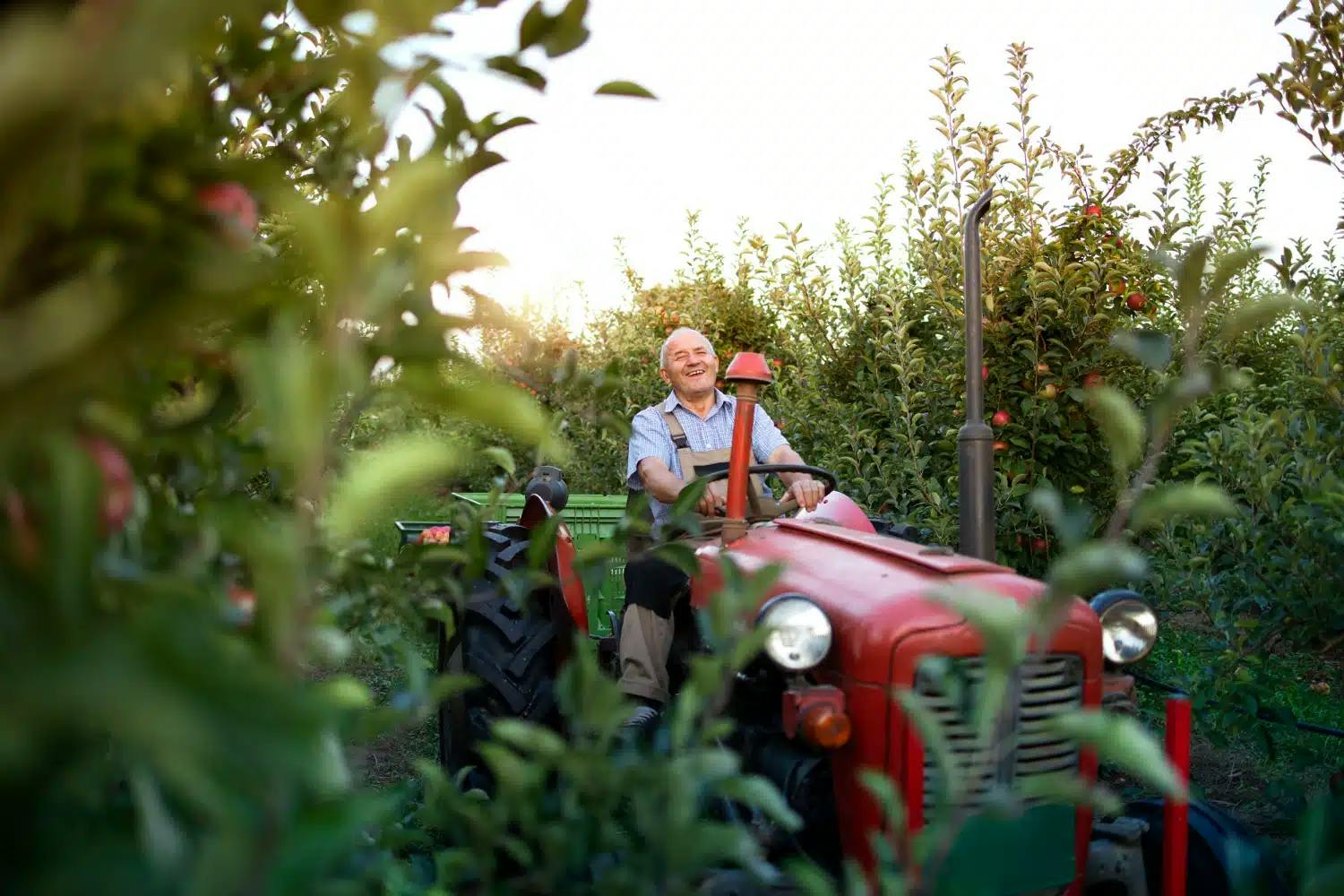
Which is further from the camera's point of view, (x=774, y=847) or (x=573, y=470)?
(x=573, y=470)

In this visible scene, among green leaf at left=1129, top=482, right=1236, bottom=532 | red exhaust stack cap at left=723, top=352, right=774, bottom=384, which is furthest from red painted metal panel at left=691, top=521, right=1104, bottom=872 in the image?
green leaf at left=1129, top=482, right=1236, bottom=532

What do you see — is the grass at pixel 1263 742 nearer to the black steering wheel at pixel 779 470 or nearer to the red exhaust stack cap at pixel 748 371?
the black steering wheel at pixel 779 470

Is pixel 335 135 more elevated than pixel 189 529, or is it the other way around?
pixel 335 135

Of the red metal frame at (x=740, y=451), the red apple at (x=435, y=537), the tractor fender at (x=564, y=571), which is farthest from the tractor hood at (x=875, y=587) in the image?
the tractor fender at (x=564, y=571)

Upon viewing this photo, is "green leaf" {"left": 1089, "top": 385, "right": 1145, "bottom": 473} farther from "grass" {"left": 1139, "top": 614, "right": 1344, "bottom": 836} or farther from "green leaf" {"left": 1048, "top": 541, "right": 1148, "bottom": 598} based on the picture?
"grass" {"left": 1139, "top": 614, "right": 1344, "bottom": 836}

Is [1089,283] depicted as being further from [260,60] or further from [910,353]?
[260,60]

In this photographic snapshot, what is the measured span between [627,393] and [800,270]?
3157mm

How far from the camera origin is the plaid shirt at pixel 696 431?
155 inches

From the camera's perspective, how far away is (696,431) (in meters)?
4.18

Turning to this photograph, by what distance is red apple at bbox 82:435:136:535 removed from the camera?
0.62 meters

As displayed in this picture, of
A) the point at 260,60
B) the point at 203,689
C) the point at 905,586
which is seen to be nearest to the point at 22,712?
the point at 203,689

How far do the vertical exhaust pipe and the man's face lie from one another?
1.82 meters

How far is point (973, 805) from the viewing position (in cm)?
174

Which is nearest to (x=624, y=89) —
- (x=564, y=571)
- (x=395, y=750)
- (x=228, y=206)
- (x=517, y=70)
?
(x=517, y=70)
